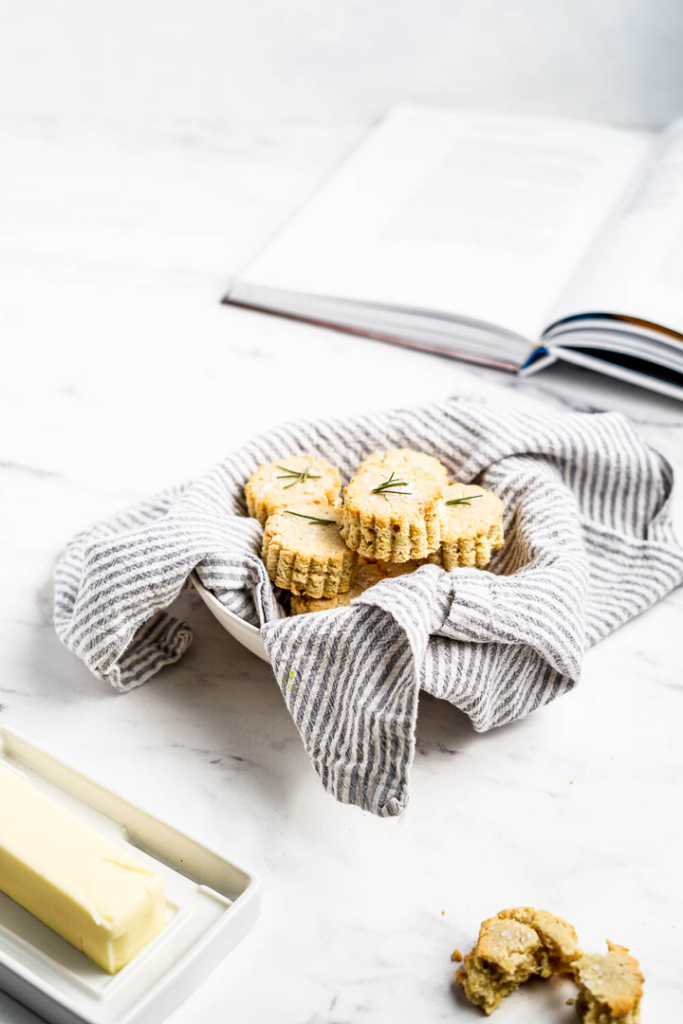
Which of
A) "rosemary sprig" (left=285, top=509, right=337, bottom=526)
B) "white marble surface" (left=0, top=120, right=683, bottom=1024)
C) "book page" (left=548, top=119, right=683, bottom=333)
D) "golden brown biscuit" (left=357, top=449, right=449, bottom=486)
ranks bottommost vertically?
"white marble surface" (left=0, top=120, right=683, bottom=1024)

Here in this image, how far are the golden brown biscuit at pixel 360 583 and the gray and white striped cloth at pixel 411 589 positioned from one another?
0.07ft

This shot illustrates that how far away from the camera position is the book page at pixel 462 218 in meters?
1.25

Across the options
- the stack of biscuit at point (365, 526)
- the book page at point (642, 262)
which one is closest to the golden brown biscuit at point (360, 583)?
the stack of biscuit at point (365, 526)

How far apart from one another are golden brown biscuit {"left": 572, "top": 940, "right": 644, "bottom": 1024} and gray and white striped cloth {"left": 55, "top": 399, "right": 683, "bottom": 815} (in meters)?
0.15

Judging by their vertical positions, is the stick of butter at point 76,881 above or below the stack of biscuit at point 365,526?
below

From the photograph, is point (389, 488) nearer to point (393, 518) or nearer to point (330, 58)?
point (393, 518)

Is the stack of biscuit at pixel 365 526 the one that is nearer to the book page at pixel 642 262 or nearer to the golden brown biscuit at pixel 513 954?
the golden brown biscuit at pixel 513 954

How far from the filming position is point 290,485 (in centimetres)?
81

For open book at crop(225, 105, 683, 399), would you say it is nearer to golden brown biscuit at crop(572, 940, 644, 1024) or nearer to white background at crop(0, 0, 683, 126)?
white background at crop(0, 0, 683, 126)

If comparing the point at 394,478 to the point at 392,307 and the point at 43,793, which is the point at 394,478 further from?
the point at 392,307

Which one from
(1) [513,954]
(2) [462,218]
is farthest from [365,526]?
(2) [462,218]

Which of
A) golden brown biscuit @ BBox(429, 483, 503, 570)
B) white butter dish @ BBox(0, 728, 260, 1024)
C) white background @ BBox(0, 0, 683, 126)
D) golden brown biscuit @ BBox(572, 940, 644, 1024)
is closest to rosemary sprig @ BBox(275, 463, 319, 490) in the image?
golden brown biscuit @ BBox(429, 483, 503, 570)

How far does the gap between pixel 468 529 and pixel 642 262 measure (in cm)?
59

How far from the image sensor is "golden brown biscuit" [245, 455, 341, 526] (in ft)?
2.60
